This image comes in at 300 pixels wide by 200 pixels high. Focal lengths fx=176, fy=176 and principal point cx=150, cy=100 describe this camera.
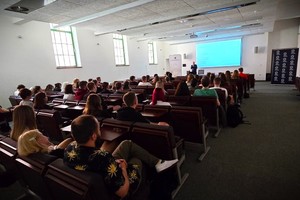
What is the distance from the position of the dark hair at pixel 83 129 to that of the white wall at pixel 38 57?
21.1 feet

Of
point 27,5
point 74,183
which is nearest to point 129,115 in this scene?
point 74,183

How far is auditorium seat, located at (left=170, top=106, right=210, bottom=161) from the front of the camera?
2.52m

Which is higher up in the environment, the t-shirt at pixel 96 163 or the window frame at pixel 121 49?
the window frame at pixel 121 49

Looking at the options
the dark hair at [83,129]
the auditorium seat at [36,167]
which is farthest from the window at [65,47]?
the dark hair at [83,129]

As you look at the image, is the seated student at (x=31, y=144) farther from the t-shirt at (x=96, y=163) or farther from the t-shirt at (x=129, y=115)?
the t-shirt at (x=129, y=115)

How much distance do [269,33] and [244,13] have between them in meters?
6.62

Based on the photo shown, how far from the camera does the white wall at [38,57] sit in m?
6.02

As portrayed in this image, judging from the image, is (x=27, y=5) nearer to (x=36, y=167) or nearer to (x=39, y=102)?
(x=39, y=102)

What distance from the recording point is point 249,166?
2391mm

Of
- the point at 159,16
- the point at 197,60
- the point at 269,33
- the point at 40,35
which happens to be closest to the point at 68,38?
the point at 40,35

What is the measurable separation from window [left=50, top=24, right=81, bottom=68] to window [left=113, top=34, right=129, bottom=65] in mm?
2703

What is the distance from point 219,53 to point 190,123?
1197cm

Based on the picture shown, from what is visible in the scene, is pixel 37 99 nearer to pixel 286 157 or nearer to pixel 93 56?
pixel 286 157

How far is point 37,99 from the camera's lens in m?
3.27
